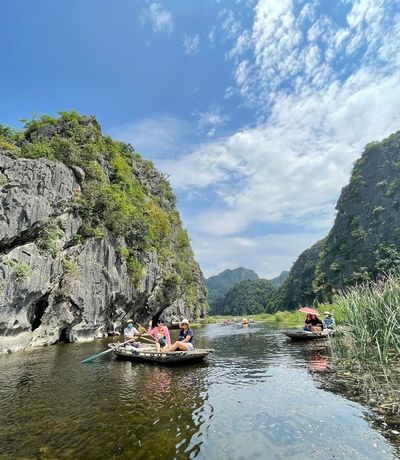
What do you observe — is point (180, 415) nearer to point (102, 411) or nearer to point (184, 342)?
point (102, 411)

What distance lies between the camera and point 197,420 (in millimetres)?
7906

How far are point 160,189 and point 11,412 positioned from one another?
51.2 m

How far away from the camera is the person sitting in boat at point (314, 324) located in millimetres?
22181

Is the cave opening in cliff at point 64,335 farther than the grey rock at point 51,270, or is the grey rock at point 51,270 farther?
the cave opening in cliff at point 64,335

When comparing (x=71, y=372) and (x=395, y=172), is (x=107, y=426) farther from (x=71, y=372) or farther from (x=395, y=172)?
(x=395, y=172)

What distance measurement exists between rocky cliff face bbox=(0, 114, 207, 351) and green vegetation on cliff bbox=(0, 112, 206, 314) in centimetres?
10

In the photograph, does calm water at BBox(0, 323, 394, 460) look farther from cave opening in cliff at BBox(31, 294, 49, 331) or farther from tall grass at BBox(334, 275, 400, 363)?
cave opening in cliff at BBox(31, 294, 49, 331)

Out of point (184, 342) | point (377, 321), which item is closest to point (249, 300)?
point (184, 342)

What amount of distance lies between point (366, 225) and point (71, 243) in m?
61.3

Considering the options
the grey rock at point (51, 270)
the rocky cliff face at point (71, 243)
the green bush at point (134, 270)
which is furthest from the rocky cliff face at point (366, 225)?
the grey rock at point (51, 270)

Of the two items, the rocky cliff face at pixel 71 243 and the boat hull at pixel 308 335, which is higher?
the rocky cliff face at pixel 71 243

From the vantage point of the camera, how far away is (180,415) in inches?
325

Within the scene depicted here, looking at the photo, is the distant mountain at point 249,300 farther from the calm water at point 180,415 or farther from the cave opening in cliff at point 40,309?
the calm water at point 180,415

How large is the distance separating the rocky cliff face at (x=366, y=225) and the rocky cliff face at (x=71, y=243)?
120ft
